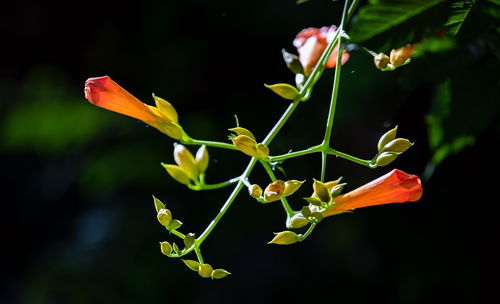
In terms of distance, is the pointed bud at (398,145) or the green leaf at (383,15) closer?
the green leaf at (383,15)

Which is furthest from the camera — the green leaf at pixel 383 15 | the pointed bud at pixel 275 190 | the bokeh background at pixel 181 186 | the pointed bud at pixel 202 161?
the bokeh background at pixel 181 186

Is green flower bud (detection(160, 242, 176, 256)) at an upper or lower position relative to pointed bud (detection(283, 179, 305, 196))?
lower

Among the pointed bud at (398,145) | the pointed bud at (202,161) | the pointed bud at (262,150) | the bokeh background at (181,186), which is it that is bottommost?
the bokeh background at (181,186)

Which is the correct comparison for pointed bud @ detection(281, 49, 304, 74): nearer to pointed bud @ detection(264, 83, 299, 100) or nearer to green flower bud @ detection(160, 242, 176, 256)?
pointed bud @ detection(264, 83, 299, 100)

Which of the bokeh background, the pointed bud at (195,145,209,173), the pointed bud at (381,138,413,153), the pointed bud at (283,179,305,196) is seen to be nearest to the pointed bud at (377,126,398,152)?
the pointed bud at (381,138,413,153)

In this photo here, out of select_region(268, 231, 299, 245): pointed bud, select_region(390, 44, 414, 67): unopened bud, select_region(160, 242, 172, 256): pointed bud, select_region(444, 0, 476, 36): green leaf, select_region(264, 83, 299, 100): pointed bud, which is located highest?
select_region(444, 0, 476, 36): green leaf

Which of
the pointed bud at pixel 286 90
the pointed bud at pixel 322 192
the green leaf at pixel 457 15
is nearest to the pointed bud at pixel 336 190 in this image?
the pointed bud at pixel 322 192

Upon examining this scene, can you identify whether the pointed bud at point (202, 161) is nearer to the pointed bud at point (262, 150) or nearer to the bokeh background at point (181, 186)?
the pointed bud at point (262, 150)

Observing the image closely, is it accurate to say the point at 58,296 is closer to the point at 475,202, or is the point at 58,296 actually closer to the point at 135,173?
the point at 135,173
